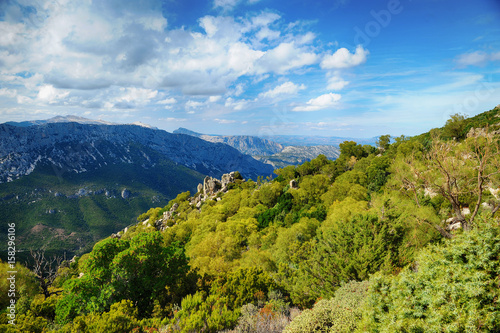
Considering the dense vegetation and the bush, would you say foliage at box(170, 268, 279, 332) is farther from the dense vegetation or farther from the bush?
the bush

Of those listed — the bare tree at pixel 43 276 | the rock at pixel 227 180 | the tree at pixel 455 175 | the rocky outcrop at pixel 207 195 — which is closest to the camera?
the tree at pixel 455 175

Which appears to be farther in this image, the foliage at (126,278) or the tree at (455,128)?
the tree at (455,128)

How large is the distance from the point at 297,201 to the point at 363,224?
3740 cm

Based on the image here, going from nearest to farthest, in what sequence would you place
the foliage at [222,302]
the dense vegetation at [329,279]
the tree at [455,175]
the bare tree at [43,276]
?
1. the dense vegetation at [329,279]
2. the foliage at [222,302]
3. the tree at [455,175]
4. the bare tree at [43,276]

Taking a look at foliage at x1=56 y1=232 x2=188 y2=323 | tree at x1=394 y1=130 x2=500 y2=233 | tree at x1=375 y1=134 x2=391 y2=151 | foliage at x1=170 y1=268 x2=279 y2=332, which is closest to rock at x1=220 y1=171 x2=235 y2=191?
tree at x1=375 y1=134 x2=391 y2=151

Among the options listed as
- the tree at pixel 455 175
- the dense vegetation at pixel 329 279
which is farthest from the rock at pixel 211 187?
the tree at pixel 455 175

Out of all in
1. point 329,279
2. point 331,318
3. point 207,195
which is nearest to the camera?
point 331,318

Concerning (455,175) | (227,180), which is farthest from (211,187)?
(455,175)

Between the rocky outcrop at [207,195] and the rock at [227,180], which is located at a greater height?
the rock at [227,180]

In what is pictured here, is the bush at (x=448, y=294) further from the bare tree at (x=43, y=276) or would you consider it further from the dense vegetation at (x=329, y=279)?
the bare tree at (x=43, y=276)

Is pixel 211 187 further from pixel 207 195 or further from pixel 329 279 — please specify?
pixel 329 279

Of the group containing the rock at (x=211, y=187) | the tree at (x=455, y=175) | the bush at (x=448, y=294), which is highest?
the tree at (x=455, y=175)

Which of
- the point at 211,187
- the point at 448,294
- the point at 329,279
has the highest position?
the point at 448,294

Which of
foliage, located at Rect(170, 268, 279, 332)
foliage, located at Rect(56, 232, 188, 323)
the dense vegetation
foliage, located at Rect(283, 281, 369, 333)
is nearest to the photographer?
the dense vegetation
